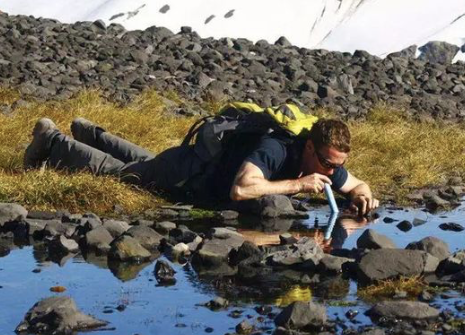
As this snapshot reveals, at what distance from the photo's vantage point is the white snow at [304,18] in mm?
40531

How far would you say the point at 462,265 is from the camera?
320 inches

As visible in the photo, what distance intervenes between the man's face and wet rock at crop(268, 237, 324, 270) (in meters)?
1.61

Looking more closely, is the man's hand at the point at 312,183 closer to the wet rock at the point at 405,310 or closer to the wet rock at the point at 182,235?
the wet rock at the point at 182,235

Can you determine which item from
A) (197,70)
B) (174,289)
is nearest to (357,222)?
(174,289)

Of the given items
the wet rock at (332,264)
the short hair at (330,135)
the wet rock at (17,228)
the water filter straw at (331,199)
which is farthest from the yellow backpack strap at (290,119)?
the wet rock at (17,228)

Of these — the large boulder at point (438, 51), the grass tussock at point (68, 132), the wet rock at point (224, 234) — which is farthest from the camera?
the large boulder at point (438, 51)

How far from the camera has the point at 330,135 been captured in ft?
31.8

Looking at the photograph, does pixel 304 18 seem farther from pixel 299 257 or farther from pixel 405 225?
pixel 299 257

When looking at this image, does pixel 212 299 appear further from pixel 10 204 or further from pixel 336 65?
pixel 336 65

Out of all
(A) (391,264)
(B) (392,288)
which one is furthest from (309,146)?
(B) (392,288)

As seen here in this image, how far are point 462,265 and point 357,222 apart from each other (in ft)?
8.17

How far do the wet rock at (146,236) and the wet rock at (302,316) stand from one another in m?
2.14

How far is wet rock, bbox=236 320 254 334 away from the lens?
675 cm

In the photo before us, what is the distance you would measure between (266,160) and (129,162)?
1.96m
